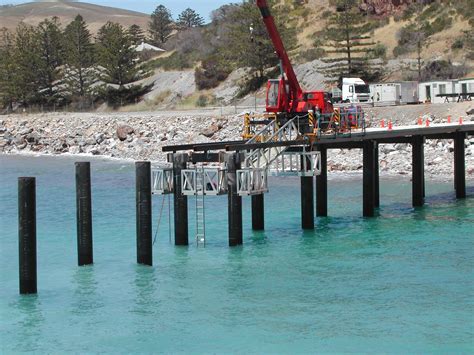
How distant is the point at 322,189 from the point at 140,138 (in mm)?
37162

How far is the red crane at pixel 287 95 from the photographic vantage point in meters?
35.6

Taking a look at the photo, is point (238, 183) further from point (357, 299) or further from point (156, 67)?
point (156, 67)

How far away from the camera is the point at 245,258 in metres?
29.2

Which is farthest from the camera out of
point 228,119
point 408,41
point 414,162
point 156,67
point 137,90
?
point 156,67

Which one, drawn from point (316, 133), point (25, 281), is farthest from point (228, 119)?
point (25, 281)

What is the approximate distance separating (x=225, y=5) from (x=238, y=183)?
115m

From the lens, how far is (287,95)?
36.1 metres

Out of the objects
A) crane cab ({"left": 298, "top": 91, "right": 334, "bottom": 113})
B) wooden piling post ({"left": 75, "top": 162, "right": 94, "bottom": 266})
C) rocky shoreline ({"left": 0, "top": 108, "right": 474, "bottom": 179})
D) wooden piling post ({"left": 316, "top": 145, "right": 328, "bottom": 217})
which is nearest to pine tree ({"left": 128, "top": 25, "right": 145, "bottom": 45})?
rocky shoreline ({"left": 0, "top": 108, "right": 474, "bottom": 179})

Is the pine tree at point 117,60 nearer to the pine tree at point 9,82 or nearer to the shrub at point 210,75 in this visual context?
the shrub at point 210,75

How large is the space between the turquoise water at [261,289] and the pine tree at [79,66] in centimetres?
7037

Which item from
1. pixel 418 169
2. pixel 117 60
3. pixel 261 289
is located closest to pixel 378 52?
pixel 117 60

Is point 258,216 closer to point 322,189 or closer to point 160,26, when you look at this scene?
point 322,189

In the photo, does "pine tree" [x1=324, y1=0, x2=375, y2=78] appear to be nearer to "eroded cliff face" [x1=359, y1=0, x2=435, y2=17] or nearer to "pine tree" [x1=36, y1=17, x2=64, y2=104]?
"eroded cliff face" [x1=359, y1=0, x2=435, y2=17]

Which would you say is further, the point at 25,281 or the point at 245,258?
the point at 245,258
